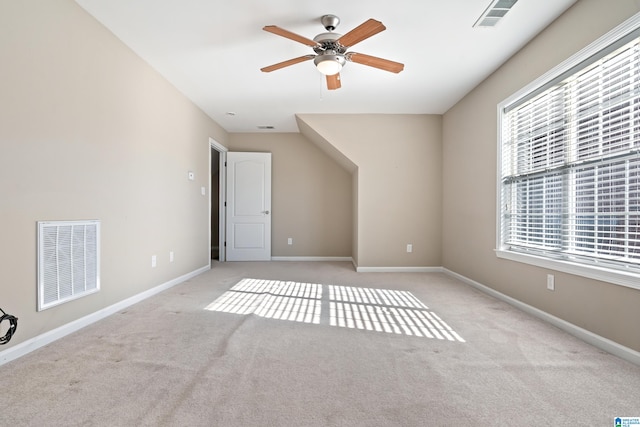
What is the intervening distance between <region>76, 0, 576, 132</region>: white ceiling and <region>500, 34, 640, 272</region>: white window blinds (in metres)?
0.62

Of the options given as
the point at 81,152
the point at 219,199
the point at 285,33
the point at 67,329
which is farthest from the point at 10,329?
the point at 219,199

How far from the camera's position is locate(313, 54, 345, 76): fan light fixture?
274 centimetres

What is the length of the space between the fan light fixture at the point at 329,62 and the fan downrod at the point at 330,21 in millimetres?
212

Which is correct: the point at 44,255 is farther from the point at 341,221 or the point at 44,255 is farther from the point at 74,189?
the point at 341,221

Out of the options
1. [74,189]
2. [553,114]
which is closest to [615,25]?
[553,114]

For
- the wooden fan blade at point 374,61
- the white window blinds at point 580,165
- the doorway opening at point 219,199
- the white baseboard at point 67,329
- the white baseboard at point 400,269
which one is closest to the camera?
the white baseboard at point 67,329

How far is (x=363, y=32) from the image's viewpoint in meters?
2.33

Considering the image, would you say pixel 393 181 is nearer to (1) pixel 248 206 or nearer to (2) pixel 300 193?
(2) pixel 300 193

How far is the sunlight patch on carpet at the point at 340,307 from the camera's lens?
8.41 ft

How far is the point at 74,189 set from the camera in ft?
7.89

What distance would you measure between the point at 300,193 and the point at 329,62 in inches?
142

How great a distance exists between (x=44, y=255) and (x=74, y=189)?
0.52 m

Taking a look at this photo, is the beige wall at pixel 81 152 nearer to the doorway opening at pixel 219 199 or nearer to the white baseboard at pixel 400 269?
the doorway opening at pixel 219 199

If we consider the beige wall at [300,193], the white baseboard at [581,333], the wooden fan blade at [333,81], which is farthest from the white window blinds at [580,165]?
the beige wall at [300,193]
